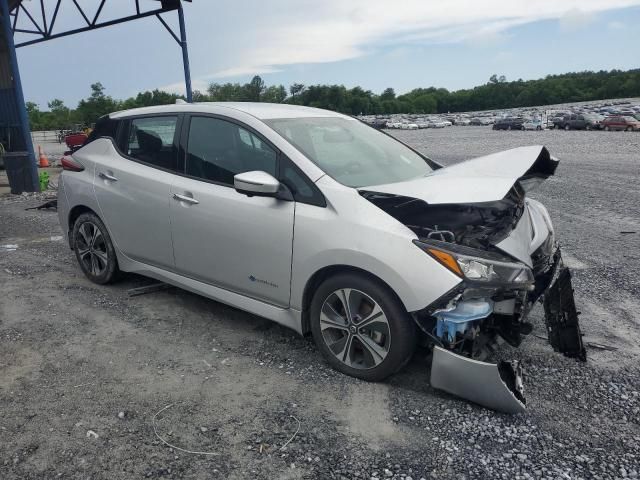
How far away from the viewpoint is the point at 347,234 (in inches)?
119

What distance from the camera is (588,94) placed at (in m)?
140

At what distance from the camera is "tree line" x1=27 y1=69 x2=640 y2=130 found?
105 meters

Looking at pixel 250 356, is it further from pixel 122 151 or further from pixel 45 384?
pixel 122 151

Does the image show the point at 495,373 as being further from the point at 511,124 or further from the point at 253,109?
the point at 511,124

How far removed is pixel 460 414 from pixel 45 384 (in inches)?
101

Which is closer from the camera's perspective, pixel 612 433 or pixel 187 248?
pixel 612 433

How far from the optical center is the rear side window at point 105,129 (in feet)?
15.4

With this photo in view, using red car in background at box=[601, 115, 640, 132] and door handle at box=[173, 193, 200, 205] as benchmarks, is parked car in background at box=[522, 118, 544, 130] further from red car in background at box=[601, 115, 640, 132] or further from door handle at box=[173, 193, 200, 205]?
door handle at box=[173, 193, 200, 205]

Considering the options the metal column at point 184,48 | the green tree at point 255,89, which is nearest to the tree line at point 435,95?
the green tree at point 255,89

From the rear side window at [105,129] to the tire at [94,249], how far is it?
0.75 meters

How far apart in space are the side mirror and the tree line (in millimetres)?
92737

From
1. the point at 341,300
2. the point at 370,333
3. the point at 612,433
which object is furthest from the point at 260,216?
the point at 612,433

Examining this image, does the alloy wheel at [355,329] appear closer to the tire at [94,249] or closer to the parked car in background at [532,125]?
the tire at [94,249]

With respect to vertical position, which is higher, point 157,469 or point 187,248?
point 187,248
